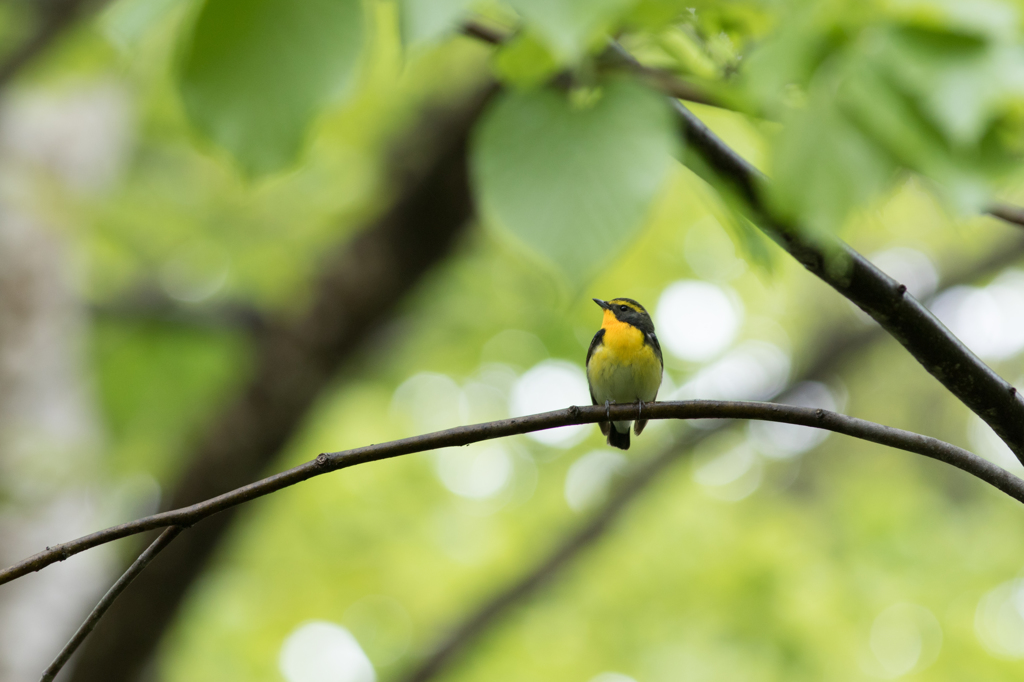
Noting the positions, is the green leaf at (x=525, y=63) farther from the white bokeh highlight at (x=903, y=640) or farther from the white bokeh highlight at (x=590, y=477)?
the white bokeh highlight at (x=590, y=477)

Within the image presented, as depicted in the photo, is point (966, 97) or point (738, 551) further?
point (738, 551)

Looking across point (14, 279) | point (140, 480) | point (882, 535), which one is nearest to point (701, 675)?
point (882, 535)

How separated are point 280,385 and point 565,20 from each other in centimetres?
379

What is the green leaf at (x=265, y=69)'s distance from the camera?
1.10m

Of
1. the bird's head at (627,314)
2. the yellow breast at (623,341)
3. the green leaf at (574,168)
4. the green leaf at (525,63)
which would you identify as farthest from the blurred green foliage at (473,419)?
the bird's head at (627,314)

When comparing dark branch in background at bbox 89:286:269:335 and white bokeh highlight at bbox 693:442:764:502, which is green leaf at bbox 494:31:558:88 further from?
white bokeh highlight at bbox 693:442:764:502

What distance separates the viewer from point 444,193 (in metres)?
4.03

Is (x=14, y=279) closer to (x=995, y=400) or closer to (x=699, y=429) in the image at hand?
(x=699, y=429)

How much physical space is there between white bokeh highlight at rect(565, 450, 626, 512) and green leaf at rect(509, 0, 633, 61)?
648 centimetres

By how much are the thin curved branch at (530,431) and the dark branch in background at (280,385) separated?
9.98 ft

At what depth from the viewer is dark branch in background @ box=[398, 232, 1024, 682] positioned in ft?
17.6

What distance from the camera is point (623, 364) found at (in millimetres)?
3408

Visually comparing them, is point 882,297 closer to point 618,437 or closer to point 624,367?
point 624,367

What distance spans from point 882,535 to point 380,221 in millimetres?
4591
